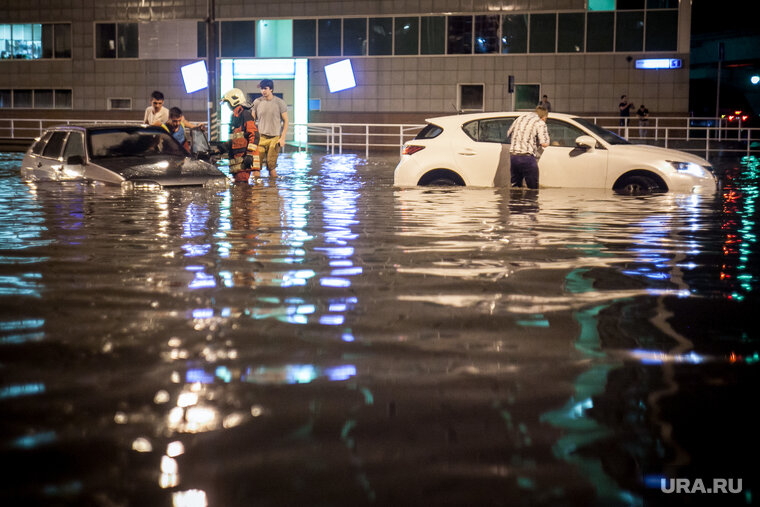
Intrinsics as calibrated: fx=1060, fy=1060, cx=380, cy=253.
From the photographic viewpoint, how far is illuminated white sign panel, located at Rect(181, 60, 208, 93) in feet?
142

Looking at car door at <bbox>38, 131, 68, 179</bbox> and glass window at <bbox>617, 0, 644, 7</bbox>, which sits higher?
glass window at <bbox>617, 0, 644, 7</bbox>

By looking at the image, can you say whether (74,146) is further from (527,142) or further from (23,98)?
(23,98)

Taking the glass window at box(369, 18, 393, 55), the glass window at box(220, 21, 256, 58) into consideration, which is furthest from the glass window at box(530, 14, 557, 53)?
the glass window at box(220, 21, 256, 58)

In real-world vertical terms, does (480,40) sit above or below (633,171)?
above

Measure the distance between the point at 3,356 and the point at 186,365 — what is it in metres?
0.82

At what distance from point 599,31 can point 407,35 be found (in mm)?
7329

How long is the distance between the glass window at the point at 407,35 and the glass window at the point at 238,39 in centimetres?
606

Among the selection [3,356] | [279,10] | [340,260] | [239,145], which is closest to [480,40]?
[279,10]

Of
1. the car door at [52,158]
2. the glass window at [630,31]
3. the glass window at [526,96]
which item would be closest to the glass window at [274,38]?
the glass window at [526,96]

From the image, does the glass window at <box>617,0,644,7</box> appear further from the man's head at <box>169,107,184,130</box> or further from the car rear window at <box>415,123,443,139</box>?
the man's head at <box>169,107,184,130</box>

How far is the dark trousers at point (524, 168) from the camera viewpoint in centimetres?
1455

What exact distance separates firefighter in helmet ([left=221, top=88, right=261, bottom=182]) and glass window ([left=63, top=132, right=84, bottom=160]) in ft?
9.29

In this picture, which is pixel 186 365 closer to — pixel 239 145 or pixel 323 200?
pixel 323 200

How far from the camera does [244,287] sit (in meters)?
6.39
